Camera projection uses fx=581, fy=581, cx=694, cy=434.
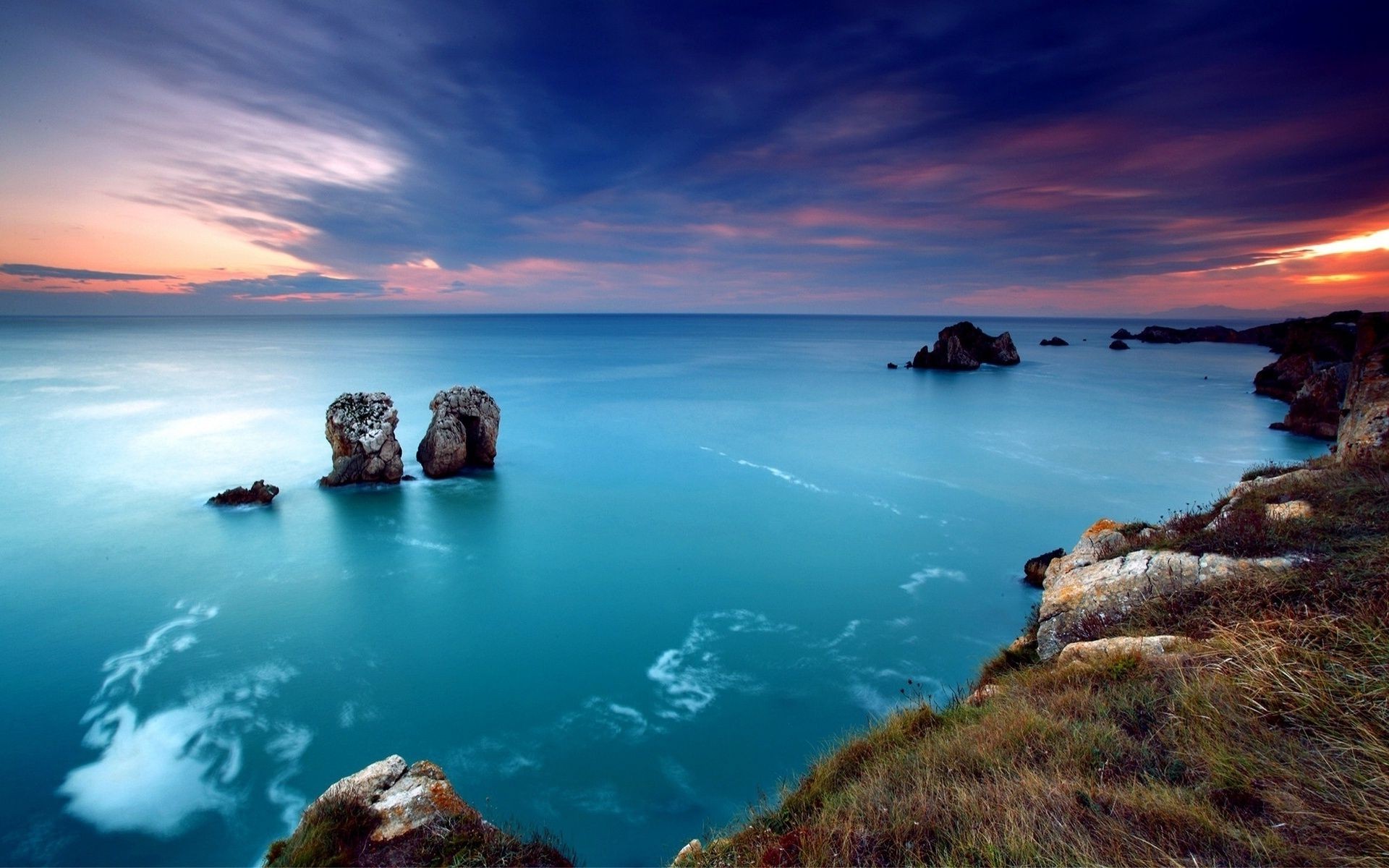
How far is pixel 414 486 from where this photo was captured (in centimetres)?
2206

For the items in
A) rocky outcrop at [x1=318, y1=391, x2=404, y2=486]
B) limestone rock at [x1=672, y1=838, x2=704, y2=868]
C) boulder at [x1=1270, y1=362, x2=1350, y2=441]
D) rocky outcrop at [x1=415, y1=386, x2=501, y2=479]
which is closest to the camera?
limestone rock at [x1=672, y1=838, x2=704, y2=868]

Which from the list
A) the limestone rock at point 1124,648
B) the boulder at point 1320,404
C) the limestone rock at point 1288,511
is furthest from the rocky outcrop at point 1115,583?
the boulder at point 1320,404

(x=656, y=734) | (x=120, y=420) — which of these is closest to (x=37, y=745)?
(x=656, y=734)

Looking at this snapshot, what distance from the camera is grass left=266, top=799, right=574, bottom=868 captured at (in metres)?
4.39

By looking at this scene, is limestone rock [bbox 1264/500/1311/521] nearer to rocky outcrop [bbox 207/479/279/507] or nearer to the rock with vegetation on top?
the rock with vegetation on top

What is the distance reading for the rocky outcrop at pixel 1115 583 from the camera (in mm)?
6723

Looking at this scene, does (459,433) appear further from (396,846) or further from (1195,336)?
(1195,336)

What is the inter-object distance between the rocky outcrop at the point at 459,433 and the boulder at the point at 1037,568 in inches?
782

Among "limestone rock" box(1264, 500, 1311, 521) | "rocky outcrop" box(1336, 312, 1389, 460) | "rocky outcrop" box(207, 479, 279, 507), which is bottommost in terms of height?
"rocky outcrop" box(207, 479, 279, 507)

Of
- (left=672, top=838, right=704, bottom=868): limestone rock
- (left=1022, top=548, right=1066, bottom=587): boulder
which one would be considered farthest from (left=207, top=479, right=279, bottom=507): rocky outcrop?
(left=1022, top=548, right=1066, bottom=587): boulder

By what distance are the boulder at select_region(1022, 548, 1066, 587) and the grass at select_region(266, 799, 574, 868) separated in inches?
529

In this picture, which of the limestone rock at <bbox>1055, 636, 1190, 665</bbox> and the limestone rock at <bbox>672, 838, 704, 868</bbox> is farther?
the limestone rock at <bbox>1055, 636, 1190, 665</bbox>

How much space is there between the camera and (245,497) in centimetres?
1975

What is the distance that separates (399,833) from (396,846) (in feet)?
0.32
